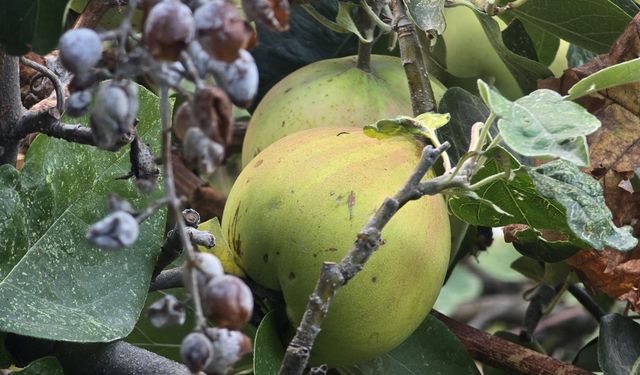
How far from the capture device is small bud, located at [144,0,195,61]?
0.35 m

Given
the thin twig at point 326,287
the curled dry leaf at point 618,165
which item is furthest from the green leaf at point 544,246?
the thin twig at point 326,287

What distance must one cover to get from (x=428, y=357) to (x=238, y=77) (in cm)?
53

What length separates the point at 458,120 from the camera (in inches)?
33.0

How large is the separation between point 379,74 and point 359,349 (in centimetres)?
27

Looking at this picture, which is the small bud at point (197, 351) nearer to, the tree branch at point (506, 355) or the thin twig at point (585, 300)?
the tree branch at point (506, 355)

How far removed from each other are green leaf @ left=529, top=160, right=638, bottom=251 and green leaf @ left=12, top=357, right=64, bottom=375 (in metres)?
0.36

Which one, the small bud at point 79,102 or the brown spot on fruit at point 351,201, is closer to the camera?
the small bud at point 79,102

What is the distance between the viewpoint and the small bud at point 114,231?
0.36 meters

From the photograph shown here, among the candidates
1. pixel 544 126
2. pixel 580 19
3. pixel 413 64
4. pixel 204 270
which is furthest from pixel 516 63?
pixel 204 270

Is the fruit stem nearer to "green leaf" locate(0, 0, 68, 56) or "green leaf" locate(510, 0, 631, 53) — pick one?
"green leaf" locate(510, 0, 631, 53)

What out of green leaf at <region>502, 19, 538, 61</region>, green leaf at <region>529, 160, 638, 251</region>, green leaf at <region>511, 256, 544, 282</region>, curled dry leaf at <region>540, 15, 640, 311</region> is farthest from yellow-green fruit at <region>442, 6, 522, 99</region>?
green leaf at <region>529, 160, 638, 251</region>

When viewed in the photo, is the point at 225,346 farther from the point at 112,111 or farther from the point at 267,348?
the point at 267,348

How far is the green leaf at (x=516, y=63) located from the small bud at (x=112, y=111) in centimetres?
56

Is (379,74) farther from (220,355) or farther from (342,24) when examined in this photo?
(220,355)
